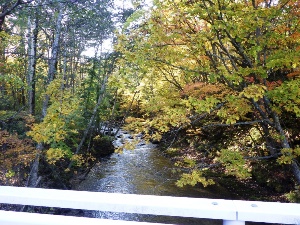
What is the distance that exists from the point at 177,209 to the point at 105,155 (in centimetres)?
1273

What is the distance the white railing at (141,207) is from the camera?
3.20 feet

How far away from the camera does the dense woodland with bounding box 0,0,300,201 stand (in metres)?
4.43

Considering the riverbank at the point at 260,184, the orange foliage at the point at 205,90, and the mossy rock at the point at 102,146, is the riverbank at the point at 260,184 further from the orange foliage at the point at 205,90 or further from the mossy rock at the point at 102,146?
the mossy rock at the point at 102,146

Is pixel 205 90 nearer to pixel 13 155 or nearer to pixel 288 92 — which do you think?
pixel 288 92

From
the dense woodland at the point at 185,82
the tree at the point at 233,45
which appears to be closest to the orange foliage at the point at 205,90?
the dense woodland at the point at 185,82

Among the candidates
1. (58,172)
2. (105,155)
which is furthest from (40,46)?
(105,155)

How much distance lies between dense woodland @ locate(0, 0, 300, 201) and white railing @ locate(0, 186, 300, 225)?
320 centimetres

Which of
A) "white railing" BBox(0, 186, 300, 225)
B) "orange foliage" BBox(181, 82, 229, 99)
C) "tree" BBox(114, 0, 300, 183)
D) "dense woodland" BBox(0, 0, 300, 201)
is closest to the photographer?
"white railing" BBox(0, 186, 300, 225)

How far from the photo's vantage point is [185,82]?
34.8 feet

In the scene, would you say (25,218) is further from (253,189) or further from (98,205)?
(253,189)

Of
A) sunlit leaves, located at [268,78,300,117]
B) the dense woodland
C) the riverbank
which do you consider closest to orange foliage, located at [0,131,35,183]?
the dense woodland

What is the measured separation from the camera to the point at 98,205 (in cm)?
105

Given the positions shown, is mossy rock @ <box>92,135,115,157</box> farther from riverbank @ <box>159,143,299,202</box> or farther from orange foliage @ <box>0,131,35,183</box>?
orange foliage @ <box>0,131,35,183</box>

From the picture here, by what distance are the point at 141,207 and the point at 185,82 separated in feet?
32.4
